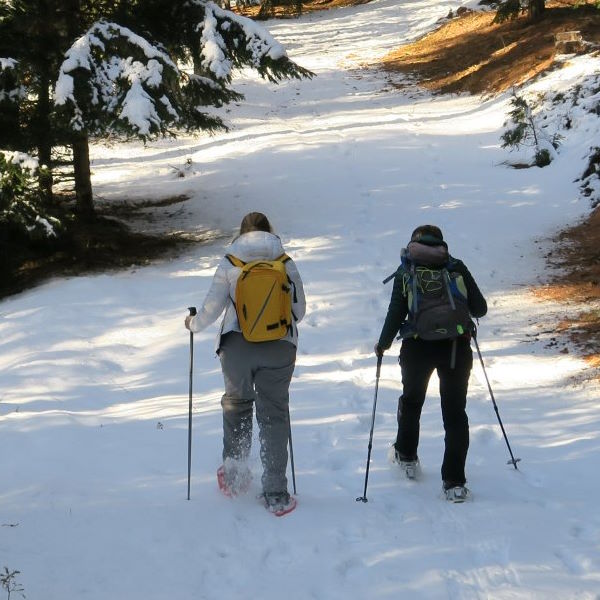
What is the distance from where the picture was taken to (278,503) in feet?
17.9

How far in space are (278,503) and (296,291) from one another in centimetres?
145

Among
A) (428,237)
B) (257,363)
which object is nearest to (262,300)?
(257,363)

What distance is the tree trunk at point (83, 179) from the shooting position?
1305 centimetres

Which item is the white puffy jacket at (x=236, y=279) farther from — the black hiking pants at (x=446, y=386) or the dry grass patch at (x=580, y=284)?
the dry grass patch at (x=580, y=284)

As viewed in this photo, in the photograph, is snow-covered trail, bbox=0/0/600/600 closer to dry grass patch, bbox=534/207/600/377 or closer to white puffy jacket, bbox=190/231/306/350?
dry grass patch, bbox=534/207/600/377

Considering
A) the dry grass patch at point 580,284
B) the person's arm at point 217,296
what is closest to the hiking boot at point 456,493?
the person's arm at point 217,296

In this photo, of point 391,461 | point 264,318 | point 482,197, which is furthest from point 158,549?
point 482,197

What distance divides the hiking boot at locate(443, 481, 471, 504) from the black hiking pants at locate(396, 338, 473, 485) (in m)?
0.02

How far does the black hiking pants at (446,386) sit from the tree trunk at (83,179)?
349 inches

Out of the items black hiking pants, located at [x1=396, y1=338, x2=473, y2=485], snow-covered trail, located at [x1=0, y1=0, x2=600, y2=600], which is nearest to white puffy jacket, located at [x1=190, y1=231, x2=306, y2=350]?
black hiking pants, located at [x1=396, y1=338, x2=473, y2=485]

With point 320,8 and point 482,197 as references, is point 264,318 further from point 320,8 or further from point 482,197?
point 320,8

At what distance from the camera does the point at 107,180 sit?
17219mm

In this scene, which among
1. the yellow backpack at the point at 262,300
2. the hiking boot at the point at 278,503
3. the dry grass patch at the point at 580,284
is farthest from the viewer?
the dry grass patch at the point at 580,284

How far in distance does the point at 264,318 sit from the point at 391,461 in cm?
184
